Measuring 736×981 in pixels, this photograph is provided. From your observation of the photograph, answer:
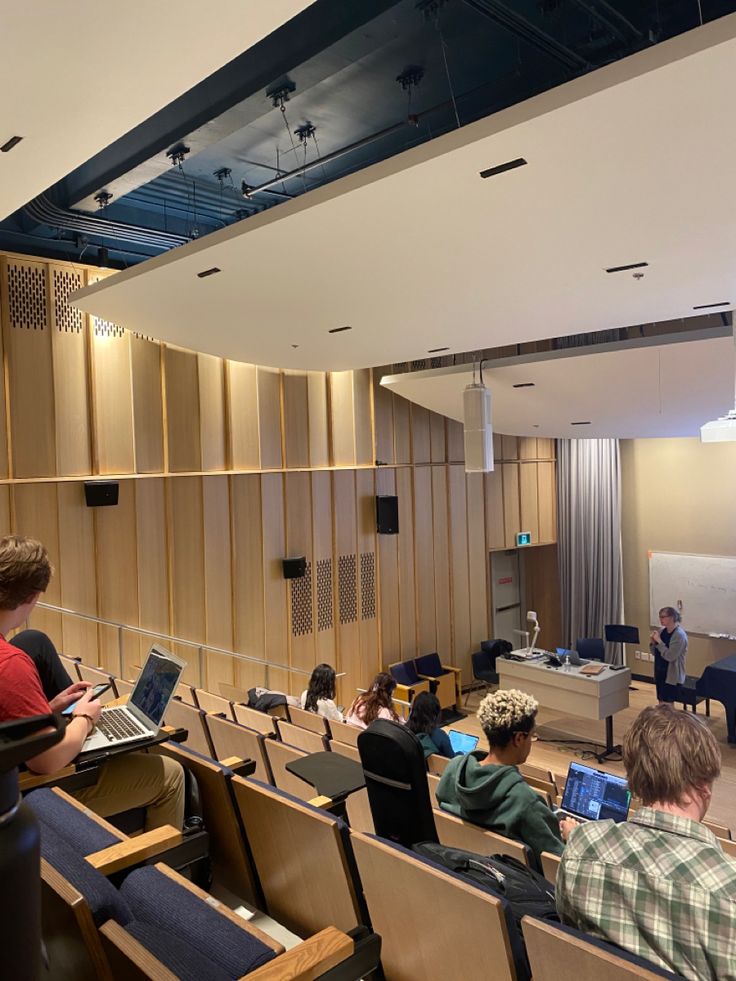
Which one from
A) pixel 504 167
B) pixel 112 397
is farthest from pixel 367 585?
pixel 504 167

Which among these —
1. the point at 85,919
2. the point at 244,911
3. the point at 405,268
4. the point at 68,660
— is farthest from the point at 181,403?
the point at 85,919

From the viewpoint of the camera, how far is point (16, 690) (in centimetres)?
172

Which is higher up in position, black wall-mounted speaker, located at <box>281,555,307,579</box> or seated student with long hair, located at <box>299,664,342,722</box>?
black wall-mounted speaker, located at <box>281,555,307,579</box>

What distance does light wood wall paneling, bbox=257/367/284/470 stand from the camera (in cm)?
870

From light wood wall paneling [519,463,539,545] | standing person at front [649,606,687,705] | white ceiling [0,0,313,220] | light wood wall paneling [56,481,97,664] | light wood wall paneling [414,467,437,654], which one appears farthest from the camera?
light wood wall paneling [519,463,539,545]

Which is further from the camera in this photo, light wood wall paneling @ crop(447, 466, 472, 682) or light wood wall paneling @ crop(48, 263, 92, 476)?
light wood wall paneling @ crop(447, 466, 472, 682)

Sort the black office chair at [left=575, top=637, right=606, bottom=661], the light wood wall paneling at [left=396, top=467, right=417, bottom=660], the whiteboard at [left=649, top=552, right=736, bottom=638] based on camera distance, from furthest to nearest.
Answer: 1. the light wood wall paneling at [left=396, top=467, right=417, bottom=660]
2. the whiteboard at [left=649, top=552, right=736, bottom=638]
3. the black office chair at [left=575, top=637, right=606, bottom=661]

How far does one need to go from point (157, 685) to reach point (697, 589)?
9309 mm

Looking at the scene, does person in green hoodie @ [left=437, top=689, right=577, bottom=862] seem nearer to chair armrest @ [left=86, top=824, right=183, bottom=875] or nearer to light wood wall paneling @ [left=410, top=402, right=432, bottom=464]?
chair armrest @ [left=86, top=824, right=183, bottom=875]

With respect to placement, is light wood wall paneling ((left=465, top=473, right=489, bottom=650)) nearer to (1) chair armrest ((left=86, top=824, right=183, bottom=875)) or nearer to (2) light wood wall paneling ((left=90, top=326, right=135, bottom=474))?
(2) light wood wall paneling ((left=90, top=326, right=135, bottom=474))

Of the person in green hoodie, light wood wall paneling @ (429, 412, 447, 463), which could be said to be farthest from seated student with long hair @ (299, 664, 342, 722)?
light wood wall paneling @ (429, 412, 447, 463)

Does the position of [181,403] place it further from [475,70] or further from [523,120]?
[523,120]

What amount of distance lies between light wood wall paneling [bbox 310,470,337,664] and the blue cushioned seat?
743 centimetres

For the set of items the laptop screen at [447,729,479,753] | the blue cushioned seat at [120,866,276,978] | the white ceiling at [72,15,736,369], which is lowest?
the laptop screen at [447,729,479,753]
